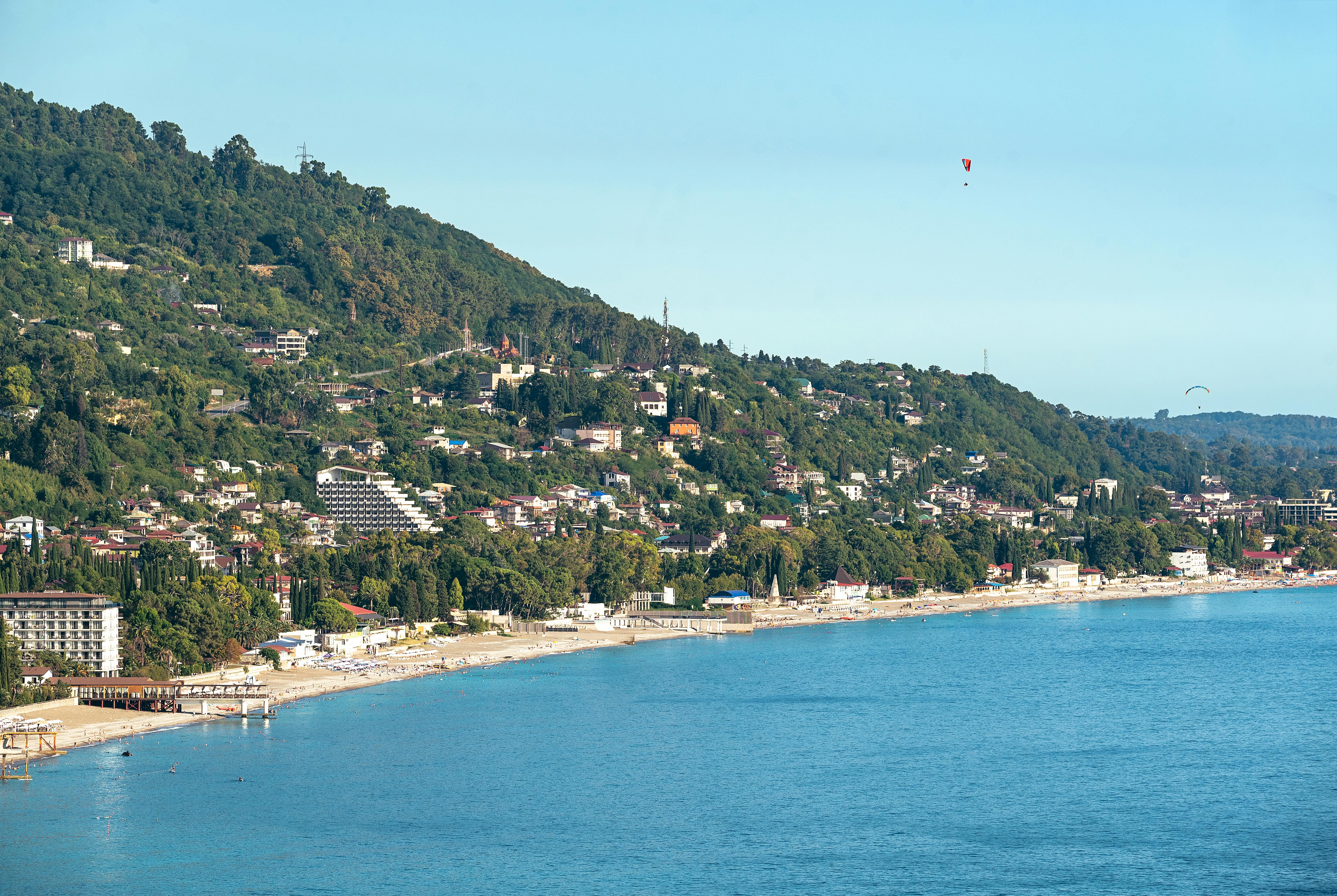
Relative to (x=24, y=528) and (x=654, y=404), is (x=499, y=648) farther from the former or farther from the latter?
(x=654, y=404)

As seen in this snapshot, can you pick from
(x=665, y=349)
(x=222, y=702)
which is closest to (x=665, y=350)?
(x=665, y=349)

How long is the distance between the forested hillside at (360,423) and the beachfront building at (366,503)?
64.0 inches

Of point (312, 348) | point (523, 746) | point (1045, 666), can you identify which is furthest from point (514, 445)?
point (523, 746)

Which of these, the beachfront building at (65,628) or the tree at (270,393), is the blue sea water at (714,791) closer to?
the beachfront building at (65,628)

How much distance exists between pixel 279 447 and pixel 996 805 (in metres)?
84.0

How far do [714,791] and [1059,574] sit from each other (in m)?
107

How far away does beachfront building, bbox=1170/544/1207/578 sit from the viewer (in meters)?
172

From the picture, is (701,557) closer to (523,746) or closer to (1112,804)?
(523,746)

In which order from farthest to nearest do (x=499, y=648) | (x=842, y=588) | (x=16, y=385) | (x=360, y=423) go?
(x=360, y=423) → (x=842, y=588) → (x=16, y=385) → (x=499, y=648)

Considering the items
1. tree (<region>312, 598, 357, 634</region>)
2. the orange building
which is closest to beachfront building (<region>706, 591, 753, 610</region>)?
tree (<region>312, 598, 357, 634</region>)

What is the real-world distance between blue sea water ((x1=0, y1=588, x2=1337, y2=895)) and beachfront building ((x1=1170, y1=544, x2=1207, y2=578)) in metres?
84.5

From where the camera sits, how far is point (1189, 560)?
6796 inches

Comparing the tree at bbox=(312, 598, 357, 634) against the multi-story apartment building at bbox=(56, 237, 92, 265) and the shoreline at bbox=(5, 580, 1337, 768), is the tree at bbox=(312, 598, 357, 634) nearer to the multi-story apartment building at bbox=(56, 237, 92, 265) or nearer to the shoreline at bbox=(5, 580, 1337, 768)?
the shoreline at bbox=(5, 580, 1337, 768)

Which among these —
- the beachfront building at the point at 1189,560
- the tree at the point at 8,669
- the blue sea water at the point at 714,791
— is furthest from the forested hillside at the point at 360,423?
the blue sea water at the point at 714,791
